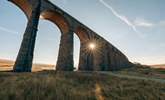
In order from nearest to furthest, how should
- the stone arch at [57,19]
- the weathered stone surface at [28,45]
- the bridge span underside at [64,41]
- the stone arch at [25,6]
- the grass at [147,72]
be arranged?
the weathered stone surface at [28,45]
the bridge span underside at [64,41]
the stone arch at [25,6]
the stone arch at [57,19]
the grass at [147,72]

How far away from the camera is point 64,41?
23234 mm

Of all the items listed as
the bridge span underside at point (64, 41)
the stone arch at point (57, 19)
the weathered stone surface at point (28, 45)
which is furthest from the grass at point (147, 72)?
the weathered stone surface at point (28, 45)

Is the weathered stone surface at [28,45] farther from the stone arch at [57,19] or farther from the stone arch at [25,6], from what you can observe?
the stone arch at [57,19]

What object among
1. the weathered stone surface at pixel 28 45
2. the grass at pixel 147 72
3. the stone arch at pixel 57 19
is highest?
the stone arch at pixel 57 19

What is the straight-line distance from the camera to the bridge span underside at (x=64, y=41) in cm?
1617

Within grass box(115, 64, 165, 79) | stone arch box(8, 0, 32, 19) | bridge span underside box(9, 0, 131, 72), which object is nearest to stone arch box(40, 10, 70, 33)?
bridge span underside box(9, 0, 131, 72)

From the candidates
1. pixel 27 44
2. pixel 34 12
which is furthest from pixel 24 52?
pixel 34 12

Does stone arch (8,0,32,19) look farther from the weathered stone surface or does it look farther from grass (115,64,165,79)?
grass (115,64,165,79)

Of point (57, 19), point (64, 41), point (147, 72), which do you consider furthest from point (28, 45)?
point (147, 72)

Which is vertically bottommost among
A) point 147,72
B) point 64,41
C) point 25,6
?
point 147,72

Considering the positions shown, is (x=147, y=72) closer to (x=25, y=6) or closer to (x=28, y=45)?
(x=28, y=45)

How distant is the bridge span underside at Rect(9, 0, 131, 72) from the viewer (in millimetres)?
16172

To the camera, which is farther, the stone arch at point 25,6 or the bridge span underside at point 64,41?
the stone arch at point 25,6

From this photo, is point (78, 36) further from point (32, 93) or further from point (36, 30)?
point (32, 93)
